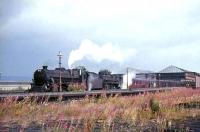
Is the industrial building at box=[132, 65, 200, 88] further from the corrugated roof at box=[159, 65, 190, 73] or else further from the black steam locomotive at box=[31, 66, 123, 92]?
the black steam locomotive at box=[31, 66, 123, 92]

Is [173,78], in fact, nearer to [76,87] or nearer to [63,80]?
[63,80]

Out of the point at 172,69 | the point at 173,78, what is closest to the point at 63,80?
the point at 173,78

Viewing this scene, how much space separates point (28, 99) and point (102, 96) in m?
8.02

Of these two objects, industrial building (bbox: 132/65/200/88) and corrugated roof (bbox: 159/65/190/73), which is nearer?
industrial building (bbox: 132/65/200/88)

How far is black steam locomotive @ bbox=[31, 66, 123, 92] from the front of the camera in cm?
4019

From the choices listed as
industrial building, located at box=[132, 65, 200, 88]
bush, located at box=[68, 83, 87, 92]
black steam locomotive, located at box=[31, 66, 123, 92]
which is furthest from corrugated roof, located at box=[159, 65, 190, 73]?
bush, located at box=[68, 83, 87, 92]

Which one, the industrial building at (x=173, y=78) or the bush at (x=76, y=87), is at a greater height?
the industrial building at (x=173, y=78)

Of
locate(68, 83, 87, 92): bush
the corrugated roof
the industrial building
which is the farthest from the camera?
the corrugated roof

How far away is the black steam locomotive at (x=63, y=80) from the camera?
40.2m

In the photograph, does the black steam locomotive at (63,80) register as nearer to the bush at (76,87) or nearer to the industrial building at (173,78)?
the bush at (76,87)

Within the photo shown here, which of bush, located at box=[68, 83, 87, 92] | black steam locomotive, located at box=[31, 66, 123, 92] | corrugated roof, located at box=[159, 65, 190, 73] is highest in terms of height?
corrugated roof, located at box=[159, 65, 190, 73]

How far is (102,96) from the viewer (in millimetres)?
28078

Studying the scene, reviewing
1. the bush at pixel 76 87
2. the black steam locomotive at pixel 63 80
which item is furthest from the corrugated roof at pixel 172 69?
the bush at pixel 76 87

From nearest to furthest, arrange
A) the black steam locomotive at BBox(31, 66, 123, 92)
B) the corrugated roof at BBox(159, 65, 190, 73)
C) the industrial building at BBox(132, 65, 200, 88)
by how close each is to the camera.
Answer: the black steam locomotive at BBox(31, 66, 123, 92) → the industrial building at BBox(132, 65, 200, 88) → the corrugated roof at BBox(159, 65, 190, 73)
